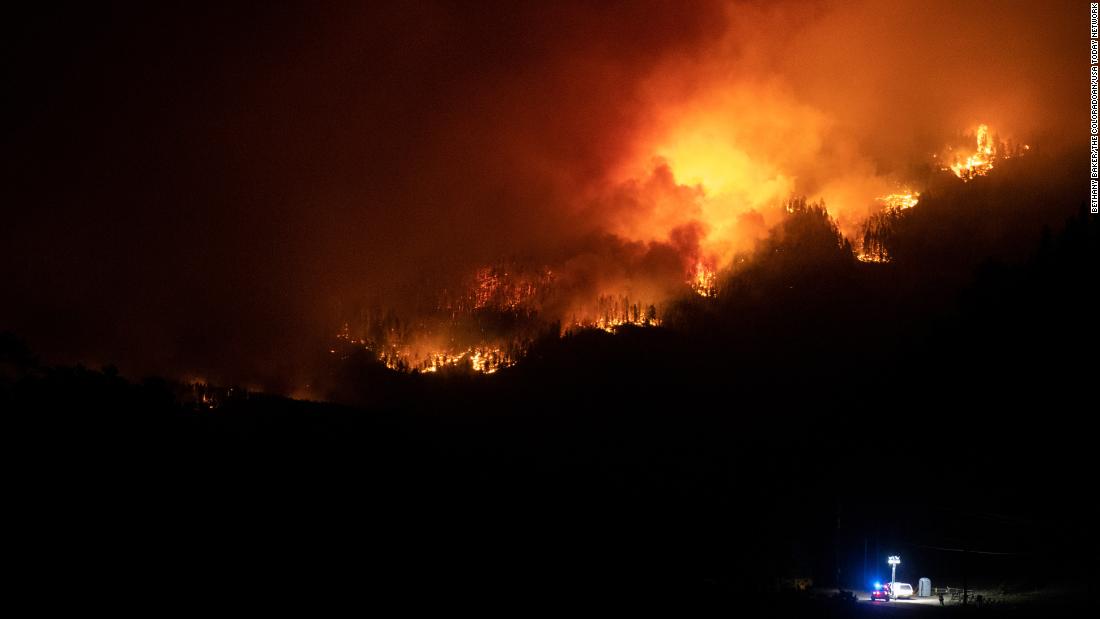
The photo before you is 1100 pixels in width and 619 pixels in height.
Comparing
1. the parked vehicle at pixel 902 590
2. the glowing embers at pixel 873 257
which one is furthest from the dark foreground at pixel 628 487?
the glowing embers at pixel 873 257

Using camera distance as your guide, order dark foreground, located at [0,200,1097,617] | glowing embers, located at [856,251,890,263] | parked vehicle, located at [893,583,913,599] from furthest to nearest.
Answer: glowing embers, located at [856,251,890,263], parked vehicle, located at [893,583,913,599], dark foreground, located at [0,200,1097,617]

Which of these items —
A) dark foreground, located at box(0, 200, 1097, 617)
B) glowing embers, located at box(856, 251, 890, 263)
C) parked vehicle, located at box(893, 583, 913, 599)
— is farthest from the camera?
glowing embers, located at box(856, 251, 890, 263)

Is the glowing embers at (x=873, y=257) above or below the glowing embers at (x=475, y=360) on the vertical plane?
above

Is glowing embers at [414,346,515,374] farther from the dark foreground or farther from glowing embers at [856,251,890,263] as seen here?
glowing embers at [856,251,890,263]

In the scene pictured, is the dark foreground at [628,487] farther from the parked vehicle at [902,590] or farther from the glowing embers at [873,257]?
the glowing embers at [873,257]

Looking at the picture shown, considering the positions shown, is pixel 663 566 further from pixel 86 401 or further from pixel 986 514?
pixel 86 401

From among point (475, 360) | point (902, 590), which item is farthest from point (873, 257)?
point (902, 590)

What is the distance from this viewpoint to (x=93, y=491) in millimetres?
35875

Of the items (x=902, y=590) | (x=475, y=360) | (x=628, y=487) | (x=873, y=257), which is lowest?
(x=902, y=590)

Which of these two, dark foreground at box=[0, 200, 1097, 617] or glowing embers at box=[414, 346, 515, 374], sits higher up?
glowing embers at box=[414, 346, 515, 374]

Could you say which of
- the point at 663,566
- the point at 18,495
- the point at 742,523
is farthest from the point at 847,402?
the point at 18,495

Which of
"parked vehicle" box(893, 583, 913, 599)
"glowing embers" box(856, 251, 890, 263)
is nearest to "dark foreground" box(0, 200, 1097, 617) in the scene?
"parked vehicle" box(893, 583, 913, 599)

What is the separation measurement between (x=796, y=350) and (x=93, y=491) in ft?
346

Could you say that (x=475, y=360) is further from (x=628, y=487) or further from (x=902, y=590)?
(x=902, y=590)
